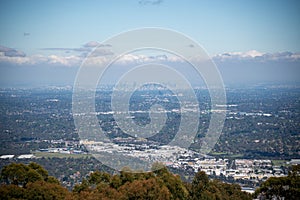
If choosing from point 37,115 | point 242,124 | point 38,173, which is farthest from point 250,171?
point 37,115

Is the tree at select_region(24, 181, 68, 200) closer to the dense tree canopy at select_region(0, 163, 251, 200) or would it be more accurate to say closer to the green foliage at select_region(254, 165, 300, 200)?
the dense tree canopy at select_region(0, 163, 251, 200)

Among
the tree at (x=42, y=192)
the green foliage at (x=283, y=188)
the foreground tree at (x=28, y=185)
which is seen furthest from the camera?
the green foliage at (x=283, y=188)

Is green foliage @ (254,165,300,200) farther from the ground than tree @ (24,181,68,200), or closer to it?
closer to it

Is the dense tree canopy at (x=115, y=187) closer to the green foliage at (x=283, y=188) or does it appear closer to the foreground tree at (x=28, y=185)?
the foreground tree at (x=28, y=185)

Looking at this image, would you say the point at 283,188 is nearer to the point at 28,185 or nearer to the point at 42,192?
the point at 42,192

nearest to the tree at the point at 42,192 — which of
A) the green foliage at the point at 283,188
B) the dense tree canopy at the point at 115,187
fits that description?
the dense tree canopy at the point at 115,187

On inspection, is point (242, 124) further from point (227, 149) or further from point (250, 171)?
point (250, 171)

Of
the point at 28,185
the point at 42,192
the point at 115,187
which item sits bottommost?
the point at 115,187

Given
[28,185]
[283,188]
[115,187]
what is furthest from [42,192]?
[283,188]

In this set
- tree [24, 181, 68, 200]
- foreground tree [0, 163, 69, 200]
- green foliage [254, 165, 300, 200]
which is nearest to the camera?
foreground tree [0, 163, 69, 200]

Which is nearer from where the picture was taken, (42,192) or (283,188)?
(42,192)

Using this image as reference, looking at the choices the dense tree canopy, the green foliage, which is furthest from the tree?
the green foliage
